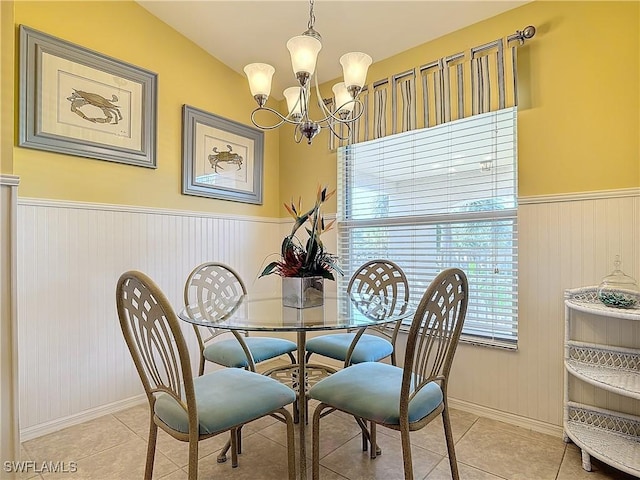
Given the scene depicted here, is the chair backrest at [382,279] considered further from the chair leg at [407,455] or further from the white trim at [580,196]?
the chair leg at [407,455]

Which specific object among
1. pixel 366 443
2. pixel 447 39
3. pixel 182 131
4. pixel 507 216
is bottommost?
pixel 366 443

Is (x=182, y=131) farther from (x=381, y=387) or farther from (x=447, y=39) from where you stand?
(x=381, y=387)

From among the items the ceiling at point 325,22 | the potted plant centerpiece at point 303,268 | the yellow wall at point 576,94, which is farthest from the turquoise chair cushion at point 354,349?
the ceiling at point 325,22

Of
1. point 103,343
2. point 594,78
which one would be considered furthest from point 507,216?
point 103,343

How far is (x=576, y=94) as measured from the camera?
2020 millimetres

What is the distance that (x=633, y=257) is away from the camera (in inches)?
73.4

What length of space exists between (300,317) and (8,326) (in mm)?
1197

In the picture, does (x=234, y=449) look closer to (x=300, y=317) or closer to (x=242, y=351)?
(x=242, y=351)

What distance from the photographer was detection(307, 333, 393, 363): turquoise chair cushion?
2.12 metres

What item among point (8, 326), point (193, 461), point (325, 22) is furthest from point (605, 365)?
point (8, 326)

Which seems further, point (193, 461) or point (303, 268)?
point (303, 268)

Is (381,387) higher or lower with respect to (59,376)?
higher

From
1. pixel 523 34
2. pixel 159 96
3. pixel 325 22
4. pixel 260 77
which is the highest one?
pixel 325 22

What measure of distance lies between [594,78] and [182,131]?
2692 mm
